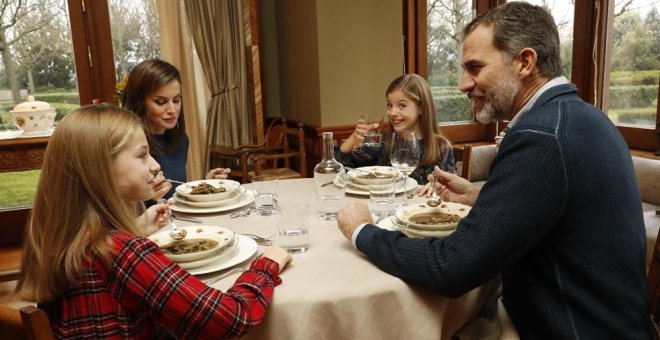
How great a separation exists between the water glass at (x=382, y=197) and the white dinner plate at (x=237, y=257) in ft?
1.35

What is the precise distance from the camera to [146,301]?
103 cm

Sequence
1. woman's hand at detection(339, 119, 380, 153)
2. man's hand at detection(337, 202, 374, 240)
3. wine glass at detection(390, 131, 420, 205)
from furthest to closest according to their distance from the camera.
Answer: woman's hand at detection(339, 119, 380, 153) → wine glass at detection(390, 131, 420, 205) → man's hand at detection(337, 202, 374, 240)

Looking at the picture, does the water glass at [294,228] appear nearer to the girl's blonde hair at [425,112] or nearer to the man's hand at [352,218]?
the man's hand at [352,218]

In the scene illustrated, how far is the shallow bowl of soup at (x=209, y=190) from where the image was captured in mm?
1754

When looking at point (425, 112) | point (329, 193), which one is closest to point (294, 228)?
point (329, 193)

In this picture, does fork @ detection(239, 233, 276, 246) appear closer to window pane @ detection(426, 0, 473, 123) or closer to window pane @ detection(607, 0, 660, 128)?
window pane @ detection(607, 0, 660, 128)

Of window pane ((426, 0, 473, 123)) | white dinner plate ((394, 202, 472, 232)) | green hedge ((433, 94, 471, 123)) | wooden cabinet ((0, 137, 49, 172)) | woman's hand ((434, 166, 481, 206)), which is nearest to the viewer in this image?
white dinner plate ((394, 202, 472, 232))

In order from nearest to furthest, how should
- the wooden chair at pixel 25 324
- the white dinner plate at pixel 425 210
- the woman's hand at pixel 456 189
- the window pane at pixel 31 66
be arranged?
1. the wooden chair at pixel 25 324
2. the white dinner plate at pixel 425 210
3. the woman's hand at pixel 456 189
4. the window pane at pixel 31 66

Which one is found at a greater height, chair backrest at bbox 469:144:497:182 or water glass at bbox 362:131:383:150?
water glass at bbox 362:131:383:150

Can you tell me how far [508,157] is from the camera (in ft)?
3.56

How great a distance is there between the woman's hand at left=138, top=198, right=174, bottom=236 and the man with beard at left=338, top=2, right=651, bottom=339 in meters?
0.64

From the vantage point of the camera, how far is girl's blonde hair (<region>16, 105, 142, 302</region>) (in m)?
1.07

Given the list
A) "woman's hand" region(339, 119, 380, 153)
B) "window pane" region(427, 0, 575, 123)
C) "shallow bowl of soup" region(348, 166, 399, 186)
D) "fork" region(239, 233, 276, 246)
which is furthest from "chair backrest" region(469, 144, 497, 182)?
"fork" region(239, 233, 276, 246)

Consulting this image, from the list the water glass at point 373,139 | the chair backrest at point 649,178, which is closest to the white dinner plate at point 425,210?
the water glass at point 373,139
